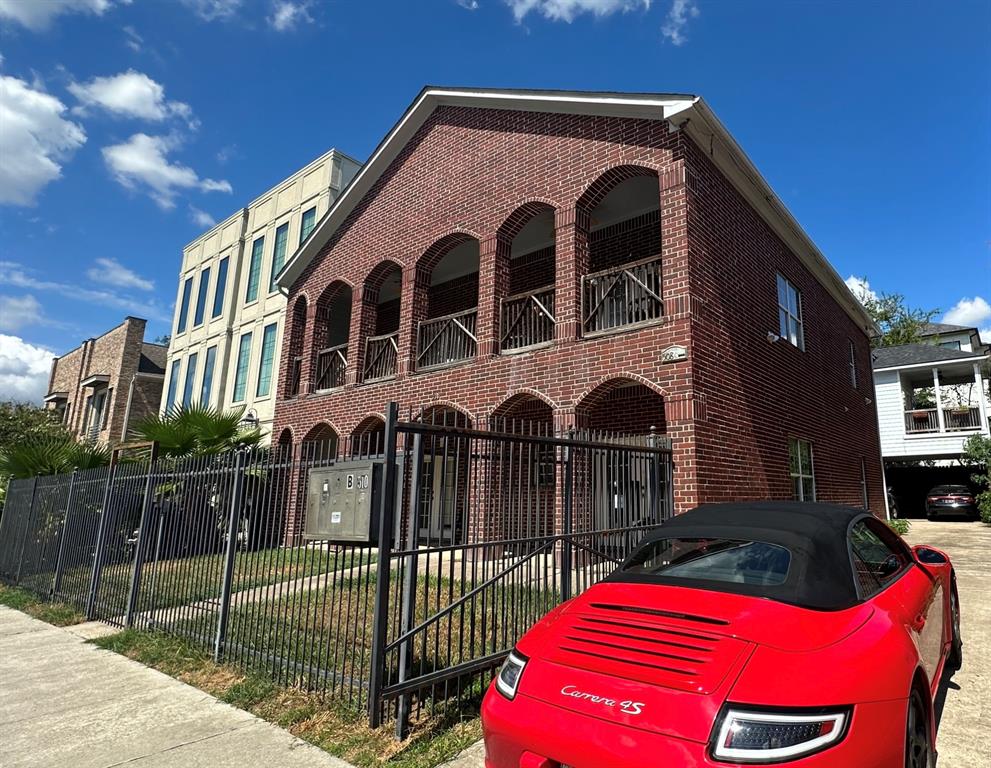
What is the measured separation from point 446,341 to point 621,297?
13.5ft

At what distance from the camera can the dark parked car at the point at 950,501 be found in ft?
75.0

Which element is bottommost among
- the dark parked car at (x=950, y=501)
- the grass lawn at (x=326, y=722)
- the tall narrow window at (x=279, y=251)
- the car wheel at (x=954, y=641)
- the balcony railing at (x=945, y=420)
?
the grass lawn at (x=326, y=722)

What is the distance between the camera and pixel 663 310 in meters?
8.72

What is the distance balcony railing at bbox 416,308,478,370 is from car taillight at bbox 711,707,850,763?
958cm

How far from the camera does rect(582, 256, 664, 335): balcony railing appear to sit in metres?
9.30

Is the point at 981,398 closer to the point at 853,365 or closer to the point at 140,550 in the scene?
the point at 853,365

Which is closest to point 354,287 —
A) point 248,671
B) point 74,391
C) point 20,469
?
point 20,469

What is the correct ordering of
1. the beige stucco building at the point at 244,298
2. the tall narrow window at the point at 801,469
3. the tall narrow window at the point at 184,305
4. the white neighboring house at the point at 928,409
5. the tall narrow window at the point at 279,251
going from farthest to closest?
the tall narrow window at the point at 184,305
the white neighboring house at the point at 928,409
the tall narrow window at the point at 279,251
the beige stucco building at the point at 244,298
the tall narrow window at the point at 801,469

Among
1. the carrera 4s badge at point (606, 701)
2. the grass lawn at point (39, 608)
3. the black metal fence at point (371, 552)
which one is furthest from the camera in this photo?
the grass lawn at point (39, 608)

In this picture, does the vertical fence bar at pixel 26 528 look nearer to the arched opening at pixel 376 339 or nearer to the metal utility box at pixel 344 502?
the arched opening at pixel 376 339

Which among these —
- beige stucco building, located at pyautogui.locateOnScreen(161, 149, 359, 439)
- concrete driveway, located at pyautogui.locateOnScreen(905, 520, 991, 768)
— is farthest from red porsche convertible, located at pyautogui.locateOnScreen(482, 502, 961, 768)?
beige stucco building, located at pyautogui.locateOnScreen(161, 149, 359, 439)

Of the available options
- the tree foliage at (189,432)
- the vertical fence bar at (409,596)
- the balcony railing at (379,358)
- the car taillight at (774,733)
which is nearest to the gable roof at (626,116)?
the balcony railing at (379,358)

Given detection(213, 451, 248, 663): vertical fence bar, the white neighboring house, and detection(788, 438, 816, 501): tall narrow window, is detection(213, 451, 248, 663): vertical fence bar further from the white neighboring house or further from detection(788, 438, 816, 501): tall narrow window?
the white neighboring house

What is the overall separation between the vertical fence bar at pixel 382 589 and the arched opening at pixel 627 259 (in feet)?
18.9
